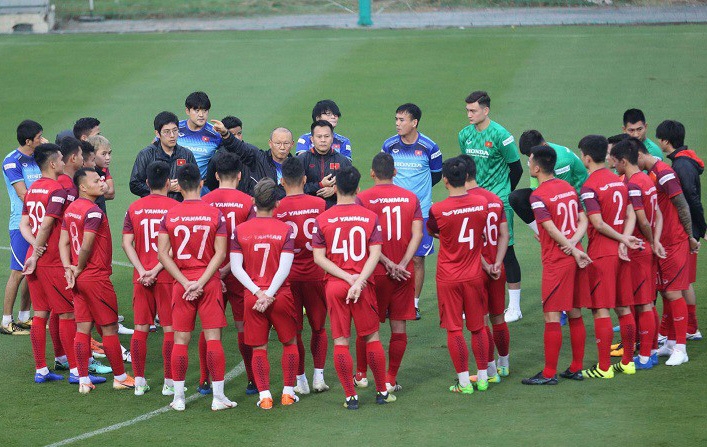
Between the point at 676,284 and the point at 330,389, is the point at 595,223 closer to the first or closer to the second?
the point at 676,284

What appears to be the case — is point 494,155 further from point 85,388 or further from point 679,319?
point 85,388

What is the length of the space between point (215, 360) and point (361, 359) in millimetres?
1341

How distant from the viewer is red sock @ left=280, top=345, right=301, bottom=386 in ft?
→ 28.1

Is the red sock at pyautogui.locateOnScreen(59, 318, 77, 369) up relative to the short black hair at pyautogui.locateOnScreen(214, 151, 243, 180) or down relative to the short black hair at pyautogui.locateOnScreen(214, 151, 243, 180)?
down

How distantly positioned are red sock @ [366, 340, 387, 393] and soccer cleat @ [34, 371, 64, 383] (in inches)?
119

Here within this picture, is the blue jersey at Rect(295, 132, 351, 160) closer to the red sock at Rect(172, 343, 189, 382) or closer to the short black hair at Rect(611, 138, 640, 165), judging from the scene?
the short black hair at Rect(611, 138, 640, 165)

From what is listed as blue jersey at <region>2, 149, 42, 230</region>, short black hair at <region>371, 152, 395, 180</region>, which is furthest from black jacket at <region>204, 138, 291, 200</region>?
short black hair at <region>371, 152, 395, 180</region>

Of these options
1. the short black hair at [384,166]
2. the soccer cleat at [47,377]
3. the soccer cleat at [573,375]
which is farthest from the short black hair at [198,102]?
the soccer cleat at [573,375]

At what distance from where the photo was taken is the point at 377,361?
850cm

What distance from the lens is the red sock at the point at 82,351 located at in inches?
355

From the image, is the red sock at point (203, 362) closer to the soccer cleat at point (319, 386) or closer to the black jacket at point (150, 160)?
the soccer cleat at point (319, 386)

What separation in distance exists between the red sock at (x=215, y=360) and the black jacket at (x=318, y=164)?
7.64 ft

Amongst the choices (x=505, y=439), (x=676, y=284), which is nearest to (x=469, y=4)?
(x=676, y=284)

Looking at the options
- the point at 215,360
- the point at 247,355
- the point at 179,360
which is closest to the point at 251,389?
the point at 247,355
